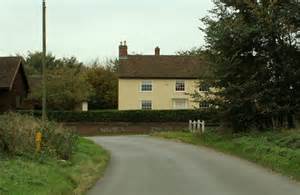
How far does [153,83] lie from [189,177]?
A: 5197cm

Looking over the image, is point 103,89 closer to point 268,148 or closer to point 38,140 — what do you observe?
point 268,148

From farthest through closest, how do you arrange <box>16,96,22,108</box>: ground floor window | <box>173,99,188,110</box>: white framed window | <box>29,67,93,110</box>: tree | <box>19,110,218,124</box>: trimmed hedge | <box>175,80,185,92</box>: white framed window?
<box>173,99,188,110</box>: white framed window < <box>175,80,185,92</box>: white framed window < <box>29,67,93,110</box>: tree < <box>16,96,22,108</box>: ground floor window < <box>19,110,218,124</box>: trimmed hedge

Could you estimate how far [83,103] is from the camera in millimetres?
75062

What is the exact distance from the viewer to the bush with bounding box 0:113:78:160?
19.7 m

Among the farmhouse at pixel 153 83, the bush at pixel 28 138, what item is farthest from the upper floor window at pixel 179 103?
the bush at pixel 28 138

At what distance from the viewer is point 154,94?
72.2m

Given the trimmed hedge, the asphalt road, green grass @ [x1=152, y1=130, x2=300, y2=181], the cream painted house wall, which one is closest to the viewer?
the asphalt road

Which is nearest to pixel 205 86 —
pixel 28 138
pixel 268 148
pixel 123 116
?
pixel 268 148

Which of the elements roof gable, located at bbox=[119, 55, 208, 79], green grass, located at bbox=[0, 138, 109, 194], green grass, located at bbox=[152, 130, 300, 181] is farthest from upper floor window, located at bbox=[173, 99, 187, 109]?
green grass, located at bbox=[0, 138, 109, 194]

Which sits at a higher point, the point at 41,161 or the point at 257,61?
the point at 257,61

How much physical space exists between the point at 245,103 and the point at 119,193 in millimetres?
19295

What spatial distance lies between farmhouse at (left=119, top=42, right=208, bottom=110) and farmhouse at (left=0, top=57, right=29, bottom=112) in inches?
466

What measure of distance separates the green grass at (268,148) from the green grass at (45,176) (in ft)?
20.7

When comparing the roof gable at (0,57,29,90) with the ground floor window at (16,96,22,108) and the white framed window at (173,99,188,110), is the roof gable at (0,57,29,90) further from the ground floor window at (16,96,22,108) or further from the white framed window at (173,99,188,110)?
the white framed window at (173,99,188,110)
